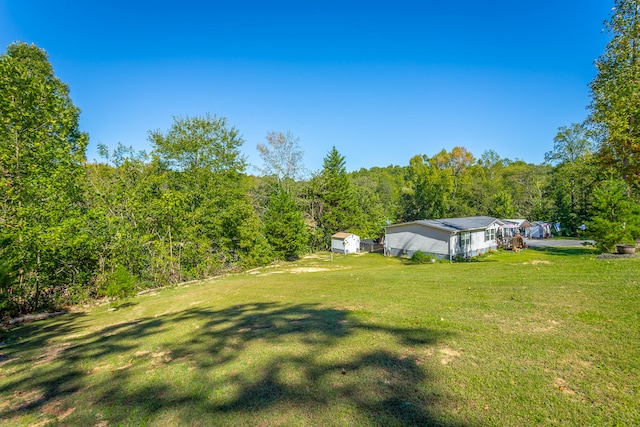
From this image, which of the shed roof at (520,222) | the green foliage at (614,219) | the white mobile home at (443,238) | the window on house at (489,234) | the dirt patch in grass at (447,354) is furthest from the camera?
the shed roof at (520,222)

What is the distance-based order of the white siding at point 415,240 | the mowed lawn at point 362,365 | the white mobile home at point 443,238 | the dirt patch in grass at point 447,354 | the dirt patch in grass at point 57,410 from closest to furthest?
the mowed lawn at point 362,365
the dirt patch in grass at point 57,410
the dirt patch in grass at point 447,354
the white mobile home at point 443,238
the white siding at point 415,240

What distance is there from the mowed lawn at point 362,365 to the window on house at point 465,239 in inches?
728

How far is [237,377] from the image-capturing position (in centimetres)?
402

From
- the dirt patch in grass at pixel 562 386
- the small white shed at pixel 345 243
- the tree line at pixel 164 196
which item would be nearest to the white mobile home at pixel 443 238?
the small white shed at pixel 345 243

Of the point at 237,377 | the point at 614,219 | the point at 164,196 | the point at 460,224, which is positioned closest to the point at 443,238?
the point at 460,224

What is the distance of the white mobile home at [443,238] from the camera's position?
25.0 m

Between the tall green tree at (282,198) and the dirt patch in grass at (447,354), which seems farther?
the tall green tree at (282,198)

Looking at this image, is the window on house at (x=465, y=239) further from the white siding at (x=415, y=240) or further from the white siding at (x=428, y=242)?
the white siding at (x=415, y=240)

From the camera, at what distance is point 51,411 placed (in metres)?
3.68

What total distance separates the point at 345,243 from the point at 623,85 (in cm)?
2275

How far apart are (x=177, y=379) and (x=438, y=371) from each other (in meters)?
3.43

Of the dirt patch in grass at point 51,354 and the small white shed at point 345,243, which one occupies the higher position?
the small white shed at point 345,243

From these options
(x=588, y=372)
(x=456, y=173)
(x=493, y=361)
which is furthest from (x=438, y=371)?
(x=456, y=173)

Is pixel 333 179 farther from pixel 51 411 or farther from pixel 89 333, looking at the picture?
pixel 51 411
